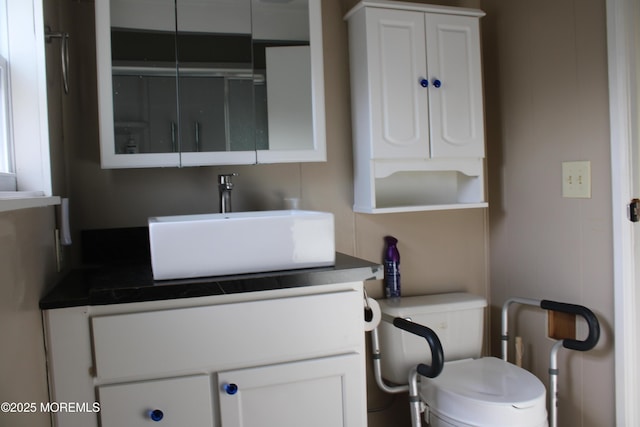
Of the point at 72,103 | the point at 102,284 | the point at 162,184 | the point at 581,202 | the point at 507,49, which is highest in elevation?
the point at 507,49

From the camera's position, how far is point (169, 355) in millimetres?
1208

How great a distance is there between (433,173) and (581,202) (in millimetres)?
553


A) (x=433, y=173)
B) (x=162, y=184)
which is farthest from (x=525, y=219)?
(x=162, y=184)

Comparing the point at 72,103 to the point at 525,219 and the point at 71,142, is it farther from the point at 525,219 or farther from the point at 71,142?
the point at 525,219

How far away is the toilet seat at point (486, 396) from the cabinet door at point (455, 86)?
75 centimetres

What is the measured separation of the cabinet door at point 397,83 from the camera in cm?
175

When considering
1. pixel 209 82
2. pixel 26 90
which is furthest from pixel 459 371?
pixel 26 90

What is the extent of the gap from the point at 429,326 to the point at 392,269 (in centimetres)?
25

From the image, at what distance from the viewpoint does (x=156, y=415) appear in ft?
3.91

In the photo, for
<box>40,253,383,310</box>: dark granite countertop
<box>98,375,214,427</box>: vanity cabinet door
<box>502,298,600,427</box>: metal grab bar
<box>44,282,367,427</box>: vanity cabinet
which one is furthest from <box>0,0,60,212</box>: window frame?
<box>502,298,600,427</box>: metal grab bar

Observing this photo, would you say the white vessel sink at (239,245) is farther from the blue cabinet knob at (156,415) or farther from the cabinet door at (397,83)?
the cabinet door at (397,83)

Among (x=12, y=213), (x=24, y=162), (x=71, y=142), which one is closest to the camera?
(x=12, y=213)

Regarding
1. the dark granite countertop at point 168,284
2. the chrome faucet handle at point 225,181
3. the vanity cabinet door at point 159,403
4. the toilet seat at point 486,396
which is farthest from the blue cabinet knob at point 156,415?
the toilet seat at point 486,396

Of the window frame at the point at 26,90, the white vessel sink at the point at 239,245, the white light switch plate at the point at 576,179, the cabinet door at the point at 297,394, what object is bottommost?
the cabinet door at the point at 297,394
